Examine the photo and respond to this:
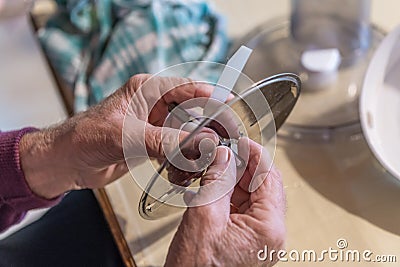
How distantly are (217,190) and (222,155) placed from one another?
0.10ft

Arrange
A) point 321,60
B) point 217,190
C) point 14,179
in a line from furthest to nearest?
point 321,60 < point 14,179 < point 217,190

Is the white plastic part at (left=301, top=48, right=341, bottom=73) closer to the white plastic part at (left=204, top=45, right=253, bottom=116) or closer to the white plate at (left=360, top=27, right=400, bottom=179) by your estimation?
the white plate at (left=360, top=27, right=400, bottom=179)

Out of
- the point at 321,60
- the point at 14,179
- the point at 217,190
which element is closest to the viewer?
the point at 217,190

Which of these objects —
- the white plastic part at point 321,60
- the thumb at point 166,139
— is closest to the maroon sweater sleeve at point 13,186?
the thumb at point 166,139

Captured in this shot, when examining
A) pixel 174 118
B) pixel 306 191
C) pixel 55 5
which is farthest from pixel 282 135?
pixel 55 5

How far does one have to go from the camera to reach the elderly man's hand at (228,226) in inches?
19.5

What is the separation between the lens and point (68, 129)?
0.60m

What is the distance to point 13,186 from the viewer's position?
0.64 m

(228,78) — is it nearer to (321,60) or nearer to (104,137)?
(104,137)

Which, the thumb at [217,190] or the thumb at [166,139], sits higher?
the thumb at [166,139]

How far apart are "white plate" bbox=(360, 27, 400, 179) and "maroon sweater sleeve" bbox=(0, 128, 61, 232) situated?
348 mm

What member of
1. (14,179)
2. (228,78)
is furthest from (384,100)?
(14,179)

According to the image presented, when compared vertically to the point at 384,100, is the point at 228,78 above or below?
above

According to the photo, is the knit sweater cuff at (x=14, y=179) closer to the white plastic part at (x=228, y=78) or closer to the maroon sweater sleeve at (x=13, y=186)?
the maroon sweater sleeve at (x=13, y=186)
